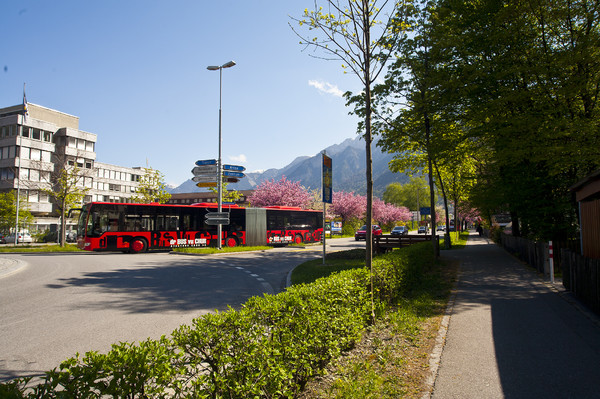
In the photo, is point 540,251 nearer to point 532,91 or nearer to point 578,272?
point 578,272

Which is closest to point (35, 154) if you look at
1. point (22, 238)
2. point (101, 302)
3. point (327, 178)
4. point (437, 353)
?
point (22, 238)

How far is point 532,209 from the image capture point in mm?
16281

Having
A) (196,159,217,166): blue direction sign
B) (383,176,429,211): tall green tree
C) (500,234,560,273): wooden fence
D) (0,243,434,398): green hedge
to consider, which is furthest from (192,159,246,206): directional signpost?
(383,176,429,211): tall green tree

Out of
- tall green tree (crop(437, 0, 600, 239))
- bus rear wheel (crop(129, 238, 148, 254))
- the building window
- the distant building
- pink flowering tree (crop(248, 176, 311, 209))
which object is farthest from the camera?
the building window

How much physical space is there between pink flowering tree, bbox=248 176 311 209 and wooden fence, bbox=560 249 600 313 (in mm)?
45557

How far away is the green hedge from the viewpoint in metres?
2.36

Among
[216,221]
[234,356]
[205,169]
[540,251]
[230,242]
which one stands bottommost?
[230,242]

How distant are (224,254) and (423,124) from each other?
1313cm

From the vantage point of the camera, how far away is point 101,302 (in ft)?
30.2

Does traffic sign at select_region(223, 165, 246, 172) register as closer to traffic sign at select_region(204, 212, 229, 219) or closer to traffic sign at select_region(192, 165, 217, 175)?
traffic sign at select_region(192, 165, 217, 175)

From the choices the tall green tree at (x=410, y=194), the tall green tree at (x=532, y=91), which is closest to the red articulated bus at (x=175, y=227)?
the tall green tree at (x=532, y=91)

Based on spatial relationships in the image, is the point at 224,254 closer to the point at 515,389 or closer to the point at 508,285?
the point at 508,285

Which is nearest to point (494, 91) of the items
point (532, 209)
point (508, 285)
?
point (532, 209)

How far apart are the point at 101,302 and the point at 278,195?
152ft
